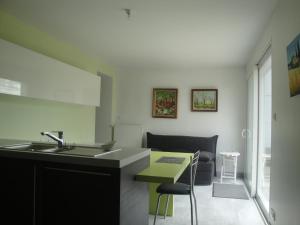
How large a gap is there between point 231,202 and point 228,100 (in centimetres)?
251

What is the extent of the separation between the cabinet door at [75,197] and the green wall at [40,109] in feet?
4.49

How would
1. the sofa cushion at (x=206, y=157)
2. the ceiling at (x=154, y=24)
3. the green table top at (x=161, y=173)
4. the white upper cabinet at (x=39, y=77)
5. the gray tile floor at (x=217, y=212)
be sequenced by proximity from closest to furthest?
the green table top at (x=161, y=173), the white upper cabinet at (x=39, y=77), the ceiling at (x=154, y=24), the gray tile floor at (x=217, y=212), the sofa cushion at (x=206, y=157)

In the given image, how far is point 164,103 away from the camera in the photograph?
239 inches

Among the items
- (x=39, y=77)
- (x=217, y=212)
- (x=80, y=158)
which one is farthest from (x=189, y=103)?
(x=80, y=158)

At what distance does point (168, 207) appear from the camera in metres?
3.28

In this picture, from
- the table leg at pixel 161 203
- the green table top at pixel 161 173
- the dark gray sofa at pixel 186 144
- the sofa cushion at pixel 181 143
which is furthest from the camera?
the sofa cushion at pixel 181 143

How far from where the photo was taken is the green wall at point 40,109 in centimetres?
313

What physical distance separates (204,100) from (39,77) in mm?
3794

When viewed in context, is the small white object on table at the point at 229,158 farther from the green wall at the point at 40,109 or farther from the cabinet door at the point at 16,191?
the cabinet door at the point at 16,191

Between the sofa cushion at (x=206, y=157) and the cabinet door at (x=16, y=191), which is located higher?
the cabinet door at (x=16, y=191)

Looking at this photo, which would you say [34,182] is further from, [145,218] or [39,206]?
[145,218]

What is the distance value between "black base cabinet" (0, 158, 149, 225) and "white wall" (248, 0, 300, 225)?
1.20 m

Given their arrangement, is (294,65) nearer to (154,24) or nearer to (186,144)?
(154,24)

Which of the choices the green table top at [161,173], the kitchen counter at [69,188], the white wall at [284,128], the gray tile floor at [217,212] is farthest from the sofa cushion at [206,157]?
the kitchen counter at [69,188]
